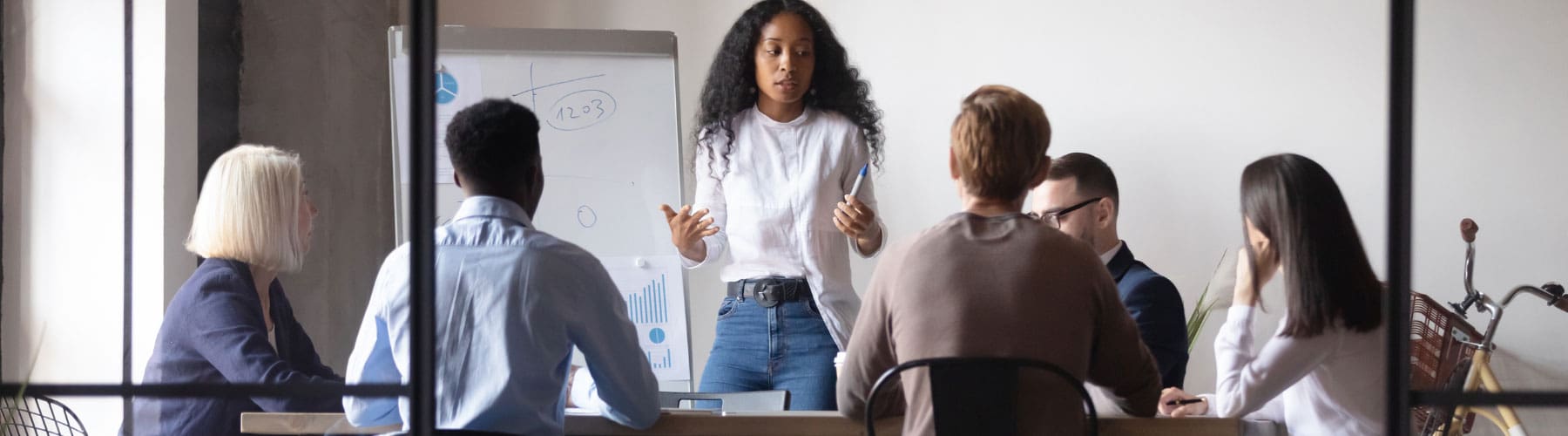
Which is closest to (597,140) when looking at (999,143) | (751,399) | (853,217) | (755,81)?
(755,81)

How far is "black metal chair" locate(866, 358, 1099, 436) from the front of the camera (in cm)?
157

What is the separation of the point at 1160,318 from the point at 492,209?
128cm

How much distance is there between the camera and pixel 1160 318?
244 cm

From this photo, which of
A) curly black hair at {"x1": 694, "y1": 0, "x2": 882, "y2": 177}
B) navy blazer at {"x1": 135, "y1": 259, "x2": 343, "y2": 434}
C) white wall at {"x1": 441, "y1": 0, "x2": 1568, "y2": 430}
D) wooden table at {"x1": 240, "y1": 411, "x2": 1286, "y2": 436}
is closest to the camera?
wooden table at {"x1": 240, "y1": 411, "x2": 1286, "y2": 436}

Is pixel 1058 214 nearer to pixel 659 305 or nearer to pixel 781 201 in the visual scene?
pixel 781 201

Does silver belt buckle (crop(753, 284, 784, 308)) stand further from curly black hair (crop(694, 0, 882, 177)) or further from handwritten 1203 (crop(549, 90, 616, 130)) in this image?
handwritten 1203 (crop(549, 90, 616, 130))

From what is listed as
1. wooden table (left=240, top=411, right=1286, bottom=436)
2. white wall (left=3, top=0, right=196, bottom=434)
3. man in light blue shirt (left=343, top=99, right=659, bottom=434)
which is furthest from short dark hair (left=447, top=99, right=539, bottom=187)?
white wall (left=3, top=0, right=196, bottom=434)

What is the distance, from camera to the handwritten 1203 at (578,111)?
3244 millimetres

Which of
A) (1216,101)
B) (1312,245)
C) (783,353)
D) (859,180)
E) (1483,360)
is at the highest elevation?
(1216,101)

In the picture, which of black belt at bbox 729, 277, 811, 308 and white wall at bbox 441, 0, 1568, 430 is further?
white wall at bbox 441, 0, 1568, 430

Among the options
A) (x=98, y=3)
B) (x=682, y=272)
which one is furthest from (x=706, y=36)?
(x=98, y=3)

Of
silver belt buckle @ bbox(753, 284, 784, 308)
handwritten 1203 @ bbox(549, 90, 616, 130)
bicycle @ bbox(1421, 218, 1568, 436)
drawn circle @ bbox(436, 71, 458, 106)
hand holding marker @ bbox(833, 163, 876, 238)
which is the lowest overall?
bicycle @ bbox(1421, 218, 1568, 436)

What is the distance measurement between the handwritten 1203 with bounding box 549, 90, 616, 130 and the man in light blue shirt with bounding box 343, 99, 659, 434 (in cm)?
142

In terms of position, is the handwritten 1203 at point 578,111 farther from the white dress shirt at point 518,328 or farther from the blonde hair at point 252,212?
the white dress shirt at point 518,328
